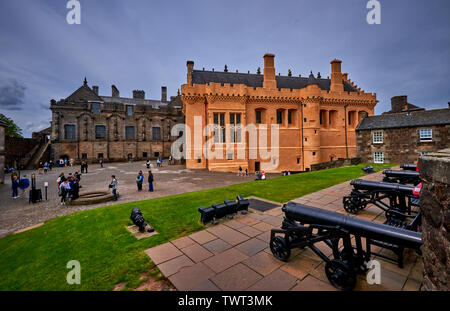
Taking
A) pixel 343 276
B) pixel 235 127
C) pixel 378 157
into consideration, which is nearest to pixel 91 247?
pixel 343 276

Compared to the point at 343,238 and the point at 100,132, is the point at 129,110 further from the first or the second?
the point at 343,238

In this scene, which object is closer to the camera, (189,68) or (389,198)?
(389,198)

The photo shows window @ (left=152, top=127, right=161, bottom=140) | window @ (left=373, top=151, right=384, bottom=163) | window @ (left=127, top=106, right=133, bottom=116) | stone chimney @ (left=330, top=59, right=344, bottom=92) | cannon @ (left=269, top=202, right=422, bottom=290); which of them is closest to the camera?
cannon @ (left=269, top=202, right=422, bottom=290)

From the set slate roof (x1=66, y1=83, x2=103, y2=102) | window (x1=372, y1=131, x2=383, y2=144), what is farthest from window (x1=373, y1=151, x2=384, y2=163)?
slate roof (x1=66, y1=83, x2=103, y2=102)

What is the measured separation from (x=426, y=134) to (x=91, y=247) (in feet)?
81.8

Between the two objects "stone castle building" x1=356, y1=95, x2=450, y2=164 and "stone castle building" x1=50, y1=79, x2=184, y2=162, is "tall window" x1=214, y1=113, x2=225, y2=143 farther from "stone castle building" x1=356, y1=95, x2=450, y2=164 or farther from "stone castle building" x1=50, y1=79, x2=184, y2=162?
"stone castle building" x1=50, y1=79, x2=184, y2=162

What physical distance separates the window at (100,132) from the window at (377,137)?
139 ft

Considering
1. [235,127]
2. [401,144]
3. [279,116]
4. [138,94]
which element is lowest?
[401,144]

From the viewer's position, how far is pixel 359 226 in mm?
2791

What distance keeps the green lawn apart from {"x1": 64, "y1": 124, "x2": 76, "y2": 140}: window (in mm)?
35369

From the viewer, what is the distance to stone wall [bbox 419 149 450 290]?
6.03 ft
